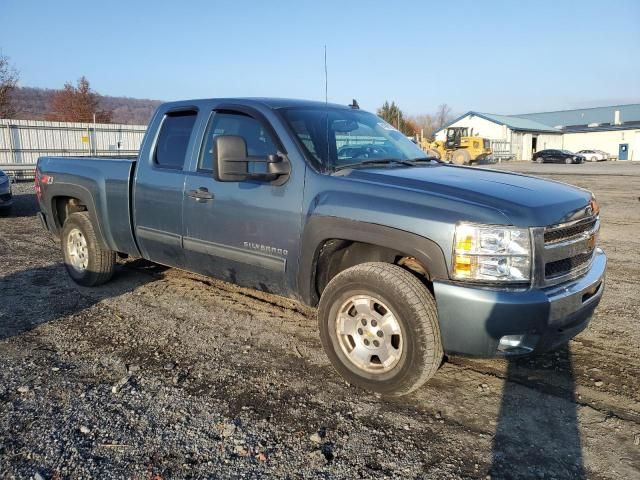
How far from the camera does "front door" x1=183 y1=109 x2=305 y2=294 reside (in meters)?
3.77

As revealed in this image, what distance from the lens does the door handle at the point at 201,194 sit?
422 centimetres

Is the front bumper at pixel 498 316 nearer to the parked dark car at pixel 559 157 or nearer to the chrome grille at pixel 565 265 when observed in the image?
the chrome grille at pixel 565 265

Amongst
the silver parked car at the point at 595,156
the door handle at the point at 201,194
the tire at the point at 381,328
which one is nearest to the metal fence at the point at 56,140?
the door handle at the point at 201,194

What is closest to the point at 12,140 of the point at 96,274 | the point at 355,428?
the point at 96,274

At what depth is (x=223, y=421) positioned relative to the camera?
303cm

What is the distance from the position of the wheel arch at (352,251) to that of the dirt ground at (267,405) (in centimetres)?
67

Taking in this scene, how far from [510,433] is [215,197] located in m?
2.72

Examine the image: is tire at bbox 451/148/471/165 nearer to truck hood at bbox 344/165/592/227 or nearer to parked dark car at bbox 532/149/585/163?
parked dark car at bbox 532/149/585/163

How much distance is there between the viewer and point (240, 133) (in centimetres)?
428

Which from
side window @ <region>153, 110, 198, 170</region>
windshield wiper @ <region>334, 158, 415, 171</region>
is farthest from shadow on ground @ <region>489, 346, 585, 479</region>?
side window @ <region>153, 110, 198, 170</region>

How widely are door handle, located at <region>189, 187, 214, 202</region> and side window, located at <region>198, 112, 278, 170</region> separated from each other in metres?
0.21

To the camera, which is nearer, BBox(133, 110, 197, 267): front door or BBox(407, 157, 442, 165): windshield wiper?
BBox(407, 157, 442, 165): windshield wiper

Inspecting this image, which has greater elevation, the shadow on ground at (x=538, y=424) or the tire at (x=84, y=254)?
the tire at (x=84, y=254)

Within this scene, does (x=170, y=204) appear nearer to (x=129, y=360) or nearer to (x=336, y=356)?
(x=129, y=360)
